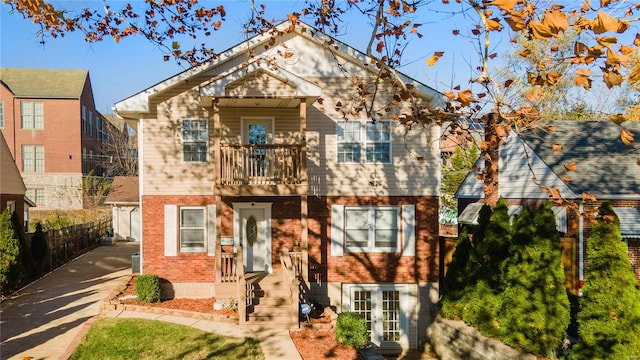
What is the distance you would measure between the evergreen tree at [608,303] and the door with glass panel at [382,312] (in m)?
5.82

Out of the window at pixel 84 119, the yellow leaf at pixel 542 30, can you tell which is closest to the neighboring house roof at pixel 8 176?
the yellow leaf at pixel 542 30

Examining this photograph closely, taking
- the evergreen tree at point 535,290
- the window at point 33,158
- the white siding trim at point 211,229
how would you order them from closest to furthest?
1. the evergreen tree at point 535,290
2. the white siding trim at point 211,229
3. the window at point 33,158

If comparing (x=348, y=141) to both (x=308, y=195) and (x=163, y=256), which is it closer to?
(x=308, y=195)

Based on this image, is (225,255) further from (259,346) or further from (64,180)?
(64,180)

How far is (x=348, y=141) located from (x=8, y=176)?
1372 cm

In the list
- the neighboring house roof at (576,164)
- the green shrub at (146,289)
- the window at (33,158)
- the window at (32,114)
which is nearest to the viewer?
the green shrub at (146,289)

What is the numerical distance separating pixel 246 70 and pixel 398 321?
8651 mm

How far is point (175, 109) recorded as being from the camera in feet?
49.2

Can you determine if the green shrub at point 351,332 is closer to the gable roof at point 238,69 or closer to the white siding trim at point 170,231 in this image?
the white siding trim at point 170,231

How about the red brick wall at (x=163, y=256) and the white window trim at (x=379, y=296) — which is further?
the white window trim at (x=379, y=296)

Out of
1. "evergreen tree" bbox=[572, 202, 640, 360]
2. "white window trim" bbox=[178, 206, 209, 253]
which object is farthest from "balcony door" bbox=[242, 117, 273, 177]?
"evergreen tree" bbox=[572, 202, 640, 360]

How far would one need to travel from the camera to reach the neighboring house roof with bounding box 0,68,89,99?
40062 millimetres

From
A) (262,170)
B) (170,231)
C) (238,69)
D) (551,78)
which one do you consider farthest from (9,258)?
(551,78)

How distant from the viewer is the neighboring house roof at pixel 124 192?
31641 mm
